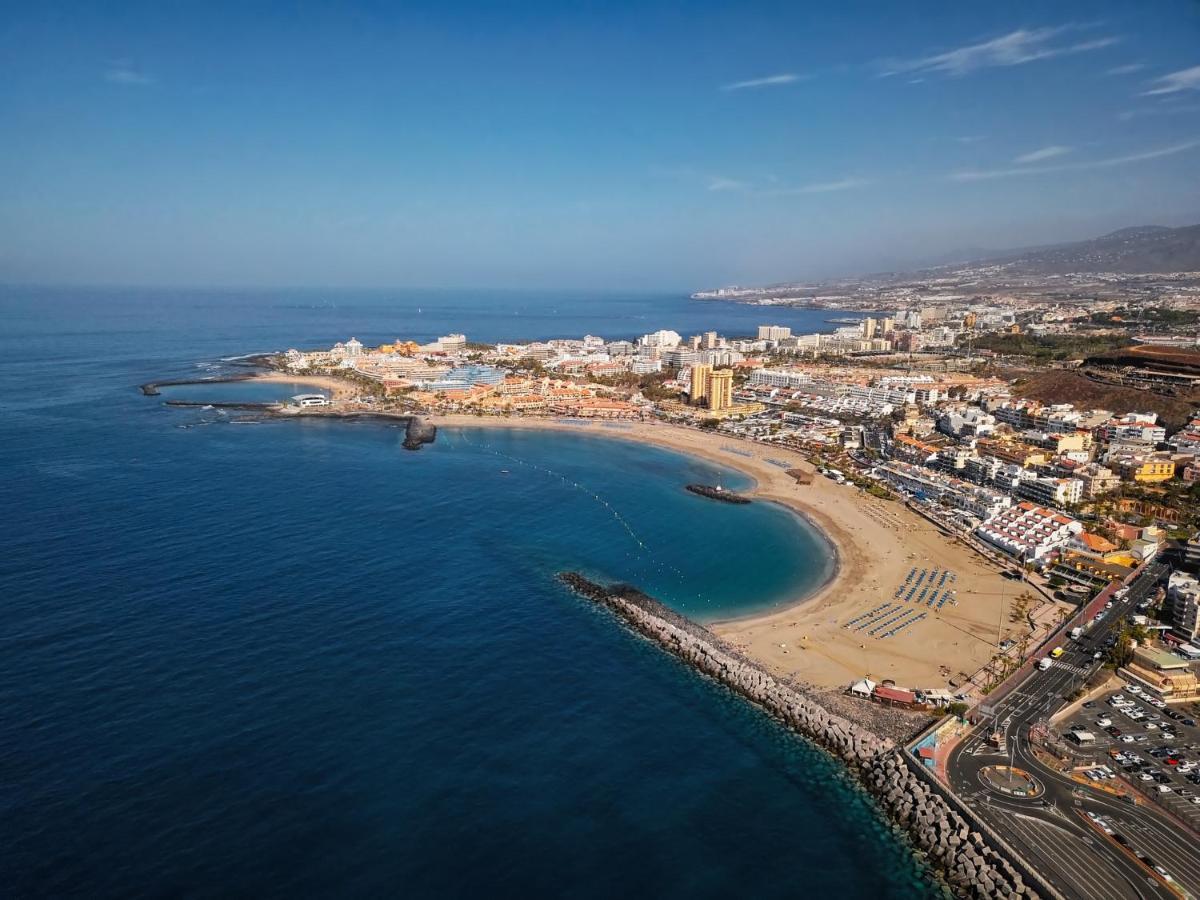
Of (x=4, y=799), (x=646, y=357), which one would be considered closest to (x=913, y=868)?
(x=4, y=799)

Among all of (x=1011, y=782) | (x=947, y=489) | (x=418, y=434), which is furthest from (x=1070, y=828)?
(x=418, y=434)

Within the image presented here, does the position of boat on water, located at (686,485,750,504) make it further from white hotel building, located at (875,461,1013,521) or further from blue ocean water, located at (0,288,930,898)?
white hotel building, located at (875,461,1013,521)

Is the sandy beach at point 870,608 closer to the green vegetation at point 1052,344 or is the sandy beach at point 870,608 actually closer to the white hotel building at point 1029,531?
the white hotel building at point 1029,531

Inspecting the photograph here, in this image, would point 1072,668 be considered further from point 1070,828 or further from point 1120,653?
point 1070,828

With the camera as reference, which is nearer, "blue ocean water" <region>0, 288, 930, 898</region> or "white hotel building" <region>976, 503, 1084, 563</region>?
"blue ocean water" <region>0, 288, 930, 898</region>

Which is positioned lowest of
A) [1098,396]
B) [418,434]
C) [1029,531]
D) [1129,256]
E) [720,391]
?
[1029,531]

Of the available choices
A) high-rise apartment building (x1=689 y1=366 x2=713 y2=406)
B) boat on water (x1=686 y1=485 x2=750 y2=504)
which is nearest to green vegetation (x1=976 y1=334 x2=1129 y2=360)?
high-rise apartment building (x1=689 y1=366 x2=713 y2=406)

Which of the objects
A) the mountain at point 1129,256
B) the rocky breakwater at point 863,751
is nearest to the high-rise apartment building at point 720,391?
the rocky breakwater at point 863,751
